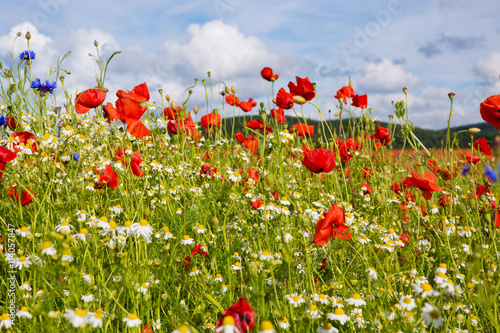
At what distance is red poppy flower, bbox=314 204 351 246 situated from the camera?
2000mm

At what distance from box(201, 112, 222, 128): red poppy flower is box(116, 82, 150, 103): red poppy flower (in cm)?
148

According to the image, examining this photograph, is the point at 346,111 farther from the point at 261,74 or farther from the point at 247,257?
the point at 247,257

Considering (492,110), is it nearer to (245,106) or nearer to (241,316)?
(241,316)

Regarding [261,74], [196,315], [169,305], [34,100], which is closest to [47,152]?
[34,100]

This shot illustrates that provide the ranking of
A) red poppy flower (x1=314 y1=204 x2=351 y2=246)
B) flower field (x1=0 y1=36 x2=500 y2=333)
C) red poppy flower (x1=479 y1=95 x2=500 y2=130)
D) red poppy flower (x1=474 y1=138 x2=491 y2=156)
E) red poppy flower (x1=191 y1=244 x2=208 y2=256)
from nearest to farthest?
1. flower field (x1=0 y1=36 x2=500 y2=333)
2. red poppy flower (x1=314 y1=204 x2=351 y2=246)
3. red poppy flower (x1=191 y1=244 x2=208 y2=256)
4. red poppy flower (x1=479 y1=95 x2=500 y2=130)
5. red poppy flower (x1=474 y1=138 x2=491 y2=156)

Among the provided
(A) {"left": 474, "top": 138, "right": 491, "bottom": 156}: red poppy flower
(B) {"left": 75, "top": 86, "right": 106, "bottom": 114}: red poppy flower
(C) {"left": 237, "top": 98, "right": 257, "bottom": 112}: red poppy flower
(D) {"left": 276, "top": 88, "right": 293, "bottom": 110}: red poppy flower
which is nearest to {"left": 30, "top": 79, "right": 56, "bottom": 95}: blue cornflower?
(B) {"left": 75, "top": 86, "right": 106, "bottom": 114}: red poppy flower

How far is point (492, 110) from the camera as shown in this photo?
2.54 m

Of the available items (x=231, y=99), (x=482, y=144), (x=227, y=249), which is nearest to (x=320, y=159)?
(x=227, y=249)

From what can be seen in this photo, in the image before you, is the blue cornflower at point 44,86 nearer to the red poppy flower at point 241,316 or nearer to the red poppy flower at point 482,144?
the red poppy flower at point 241,316

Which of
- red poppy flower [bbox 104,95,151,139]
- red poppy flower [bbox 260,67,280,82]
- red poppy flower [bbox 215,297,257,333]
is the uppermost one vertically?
red poppy flower [bbox 260,67,280,82]

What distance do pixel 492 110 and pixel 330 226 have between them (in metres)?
1.48

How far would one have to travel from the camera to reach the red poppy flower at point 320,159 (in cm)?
237

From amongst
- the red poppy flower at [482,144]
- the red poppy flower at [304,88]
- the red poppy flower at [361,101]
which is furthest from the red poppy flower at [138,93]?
the red poppy flower at [482,144]

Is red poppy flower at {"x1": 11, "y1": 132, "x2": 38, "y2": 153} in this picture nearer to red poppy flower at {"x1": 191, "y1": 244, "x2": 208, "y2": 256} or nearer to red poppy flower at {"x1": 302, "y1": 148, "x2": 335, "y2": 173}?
red poppy flower at {"x1": 191, "y1": 244, "x2": 208, "y2": 256}
